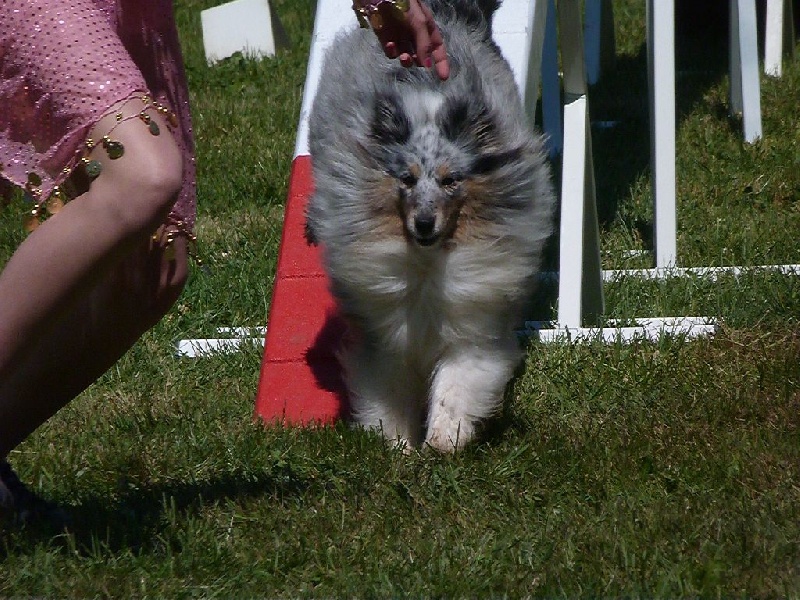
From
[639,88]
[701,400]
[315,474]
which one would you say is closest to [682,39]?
[639,88]

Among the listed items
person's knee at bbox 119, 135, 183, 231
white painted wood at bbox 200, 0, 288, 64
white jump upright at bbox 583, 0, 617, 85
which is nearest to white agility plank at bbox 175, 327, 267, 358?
person's knee at bbox 119, 135, 183, 231

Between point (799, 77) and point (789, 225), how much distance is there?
2.76 meters

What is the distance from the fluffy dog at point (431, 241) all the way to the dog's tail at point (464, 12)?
0.56m

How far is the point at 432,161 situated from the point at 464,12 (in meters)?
1.13

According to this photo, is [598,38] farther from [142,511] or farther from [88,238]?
[88,238]

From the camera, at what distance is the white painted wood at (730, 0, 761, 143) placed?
21.5ft

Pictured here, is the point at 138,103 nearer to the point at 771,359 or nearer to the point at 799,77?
the point at 771,359

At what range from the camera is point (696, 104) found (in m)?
7.77

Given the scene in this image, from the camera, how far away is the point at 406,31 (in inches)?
111

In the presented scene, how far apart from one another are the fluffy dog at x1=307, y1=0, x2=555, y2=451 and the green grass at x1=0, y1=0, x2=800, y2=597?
212 mm

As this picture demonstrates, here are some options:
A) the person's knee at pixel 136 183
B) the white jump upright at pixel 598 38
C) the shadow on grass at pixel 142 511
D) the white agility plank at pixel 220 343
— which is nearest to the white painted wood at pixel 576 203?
the white agility plank at pixel 220 343

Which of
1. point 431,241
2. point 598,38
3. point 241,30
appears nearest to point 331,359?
point 431,241

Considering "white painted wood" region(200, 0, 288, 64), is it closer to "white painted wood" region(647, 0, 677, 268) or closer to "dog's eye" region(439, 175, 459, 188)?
"white painted wood" region(647, 0, 677, 268)

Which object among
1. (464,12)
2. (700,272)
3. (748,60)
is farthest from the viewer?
(748,60)
